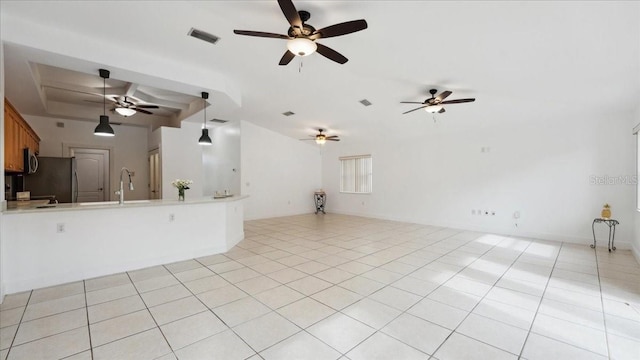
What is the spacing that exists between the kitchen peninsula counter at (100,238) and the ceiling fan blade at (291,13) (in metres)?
3.02

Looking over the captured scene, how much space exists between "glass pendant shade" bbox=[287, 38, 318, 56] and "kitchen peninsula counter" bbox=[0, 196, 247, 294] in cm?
279

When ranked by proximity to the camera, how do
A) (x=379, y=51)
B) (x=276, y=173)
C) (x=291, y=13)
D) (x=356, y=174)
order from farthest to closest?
1. (x=356, y=174)
2. (x=276, y=173)
3. (x=379, y=51)
4. (x=291, y=13)

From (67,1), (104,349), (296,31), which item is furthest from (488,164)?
(67,1)

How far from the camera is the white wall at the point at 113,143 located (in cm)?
691

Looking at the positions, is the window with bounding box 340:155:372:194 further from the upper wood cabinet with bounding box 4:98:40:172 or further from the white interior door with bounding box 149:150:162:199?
the upper wood cabinet with bounding box 4:98:40:172

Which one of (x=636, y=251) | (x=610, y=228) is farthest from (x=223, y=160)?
(x=636, y=251)

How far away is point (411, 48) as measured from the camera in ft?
11.2

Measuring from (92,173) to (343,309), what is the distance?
865 cm

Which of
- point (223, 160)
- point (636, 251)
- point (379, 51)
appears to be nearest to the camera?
point (379, 51)

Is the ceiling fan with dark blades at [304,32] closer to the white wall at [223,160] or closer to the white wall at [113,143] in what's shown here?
the white wall at [223,160]

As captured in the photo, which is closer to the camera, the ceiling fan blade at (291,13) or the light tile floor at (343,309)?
the light tile floor at (343,309)

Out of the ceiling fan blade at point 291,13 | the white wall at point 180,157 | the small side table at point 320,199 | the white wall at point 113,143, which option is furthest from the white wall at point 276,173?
the ceiling fan blade at point 291,13

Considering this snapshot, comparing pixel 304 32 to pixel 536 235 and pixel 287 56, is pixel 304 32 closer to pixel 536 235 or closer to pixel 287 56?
pixel 287 56

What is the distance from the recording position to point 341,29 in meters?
2.52
